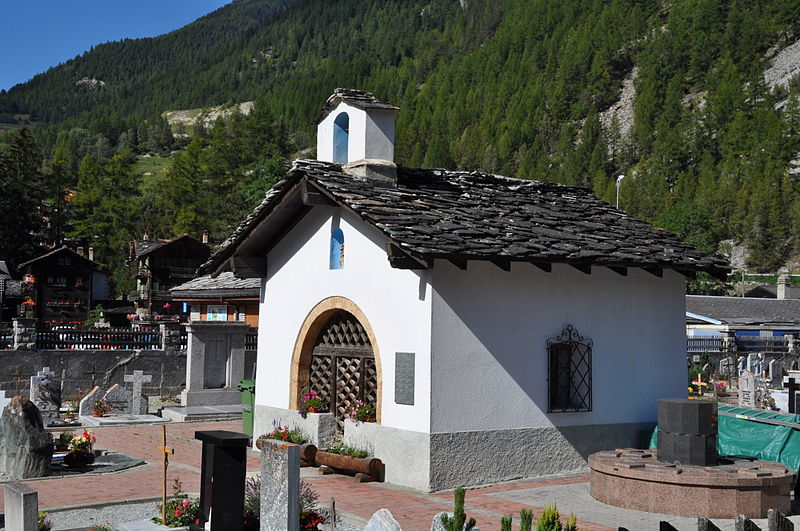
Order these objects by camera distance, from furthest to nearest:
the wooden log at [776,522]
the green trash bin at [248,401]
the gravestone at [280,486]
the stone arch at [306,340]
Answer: the green trash bin at [248,401], the stone arch at [306,340], the gravestone at [280,486], the wooden log at [776,522]

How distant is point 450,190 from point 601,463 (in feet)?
19.5

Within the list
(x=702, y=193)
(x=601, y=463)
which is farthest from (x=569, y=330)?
(x=702, y=193)

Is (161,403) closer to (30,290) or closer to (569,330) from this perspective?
(569,330)

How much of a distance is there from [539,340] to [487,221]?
7.21 ft

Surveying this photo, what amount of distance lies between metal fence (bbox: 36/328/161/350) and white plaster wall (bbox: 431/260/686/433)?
54.7 feet

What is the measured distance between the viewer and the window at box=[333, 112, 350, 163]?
15.9 m

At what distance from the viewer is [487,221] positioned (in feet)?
46.1

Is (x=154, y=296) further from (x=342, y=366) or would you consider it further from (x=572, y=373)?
(x=572, y=373)

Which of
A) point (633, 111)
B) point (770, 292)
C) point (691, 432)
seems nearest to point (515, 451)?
point (691, 432)

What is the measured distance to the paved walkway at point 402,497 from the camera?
34.8 ft

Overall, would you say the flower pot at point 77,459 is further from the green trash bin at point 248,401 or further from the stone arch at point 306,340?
the green trash bin at point 248,401

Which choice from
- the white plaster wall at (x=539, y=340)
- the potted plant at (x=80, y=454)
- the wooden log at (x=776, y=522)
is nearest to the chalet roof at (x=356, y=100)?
the white plaster wall at (x=539, y=340)

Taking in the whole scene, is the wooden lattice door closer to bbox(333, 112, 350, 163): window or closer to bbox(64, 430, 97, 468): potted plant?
bbox(333, 112, 350, 163): window

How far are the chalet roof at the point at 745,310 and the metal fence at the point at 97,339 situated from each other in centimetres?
3133
